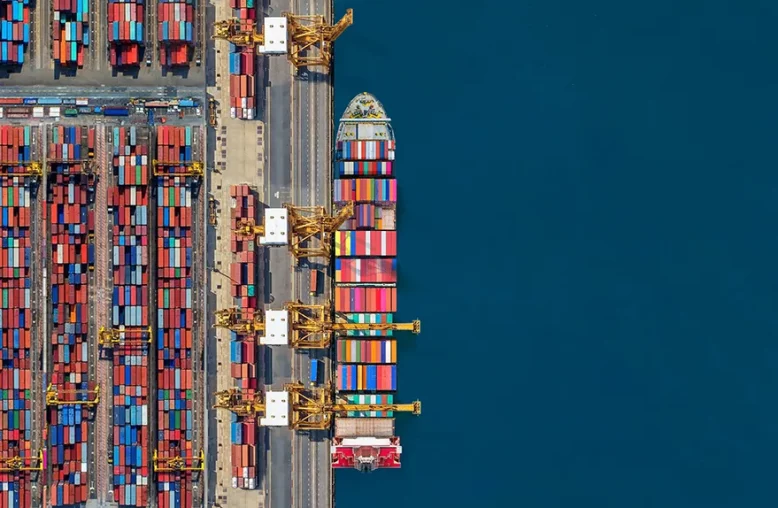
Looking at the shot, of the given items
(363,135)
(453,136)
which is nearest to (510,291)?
(453,136)

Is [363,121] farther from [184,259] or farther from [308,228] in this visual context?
[184,259]

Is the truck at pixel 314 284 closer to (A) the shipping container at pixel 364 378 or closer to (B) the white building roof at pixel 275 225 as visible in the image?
(B) the white building roof at pixel 275 225

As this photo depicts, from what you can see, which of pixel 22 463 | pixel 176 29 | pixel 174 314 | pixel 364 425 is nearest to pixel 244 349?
pixel 174 314

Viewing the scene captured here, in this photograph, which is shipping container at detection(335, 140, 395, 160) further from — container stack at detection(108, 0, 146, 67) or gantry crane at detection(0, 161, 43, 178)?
gantry crane at detection(0, 161, 43, 178)

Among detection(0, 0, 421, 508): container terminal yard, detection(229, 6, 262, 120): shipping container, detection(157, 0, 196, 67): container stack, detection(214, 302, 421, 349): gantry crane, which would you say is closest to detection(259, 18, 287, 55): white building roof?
detection(0, 0, 421, 508): container terminal yard

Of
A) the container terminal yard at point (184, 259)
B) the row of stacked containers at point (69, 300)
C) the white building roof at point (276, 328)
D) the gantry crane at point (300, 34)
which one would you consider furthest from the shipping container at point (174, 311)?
the gantry crane at point (300, 34)

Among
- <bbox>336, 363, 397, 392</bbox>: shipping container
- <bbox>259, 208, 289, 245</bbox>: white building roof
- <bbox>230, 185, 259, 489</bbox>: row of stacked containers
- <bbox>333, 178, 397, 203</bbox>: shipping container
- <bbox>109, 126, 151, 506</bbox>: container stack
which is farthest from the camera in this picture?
<bbox>336, 363, 397, 392</bbox>: shipping container

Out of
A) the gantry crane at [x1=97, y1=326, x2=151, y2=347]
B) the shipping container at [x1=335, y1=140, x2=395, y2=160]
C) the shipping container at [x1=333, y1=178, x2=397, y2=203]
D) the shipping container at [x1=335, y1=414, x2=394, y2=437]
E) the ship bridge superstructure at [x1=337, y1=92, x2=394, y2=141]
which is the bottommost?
the shipping container at [x1=335, y1=414, x2=394, y2=437]
